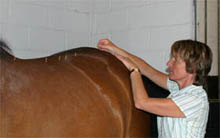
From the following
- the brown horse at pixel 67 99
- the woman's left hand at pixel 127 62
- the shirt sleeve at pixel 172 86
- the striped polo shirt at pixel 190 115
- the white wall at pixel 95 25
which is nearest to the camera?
the brown horse at pixel 67 99

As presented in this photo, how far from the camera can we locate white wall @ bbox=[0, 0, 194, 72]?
80.6 inches

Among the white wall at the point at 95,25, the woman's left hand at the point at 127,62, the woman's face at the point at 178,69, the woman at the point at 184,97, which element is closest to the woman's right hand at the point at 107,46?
the woman's left hand at the point at 127,62

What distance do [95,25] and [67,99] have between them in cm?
143

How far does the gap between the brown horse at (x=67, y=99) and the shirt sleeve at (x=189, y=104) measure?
18 centimetres

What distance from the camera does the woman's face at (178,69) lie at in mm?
1272

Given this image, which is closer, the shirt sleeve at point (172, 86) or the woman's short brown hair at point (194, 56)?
the woman's short brown hair at point (194, 56)

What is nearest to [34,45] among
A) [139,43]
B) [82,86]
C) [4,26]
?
[4,26]

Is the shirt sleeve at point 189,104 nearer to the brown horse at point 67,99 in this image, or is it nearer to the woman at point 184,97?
the woman at point 184,97

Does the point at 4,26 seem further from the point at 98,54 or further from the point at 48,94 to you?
the point at 48,94

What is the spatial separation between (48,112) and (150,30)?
46.4 inches

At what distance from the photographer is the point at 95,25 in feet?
8.32

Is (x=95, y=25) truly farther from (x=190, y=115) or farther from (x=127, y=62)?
(x=190, y=115)

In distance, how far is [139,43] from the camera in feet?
7.24

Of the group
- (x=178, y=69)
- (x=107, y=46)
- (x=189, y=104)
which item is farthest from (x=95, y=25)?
(x=189, y=104)
